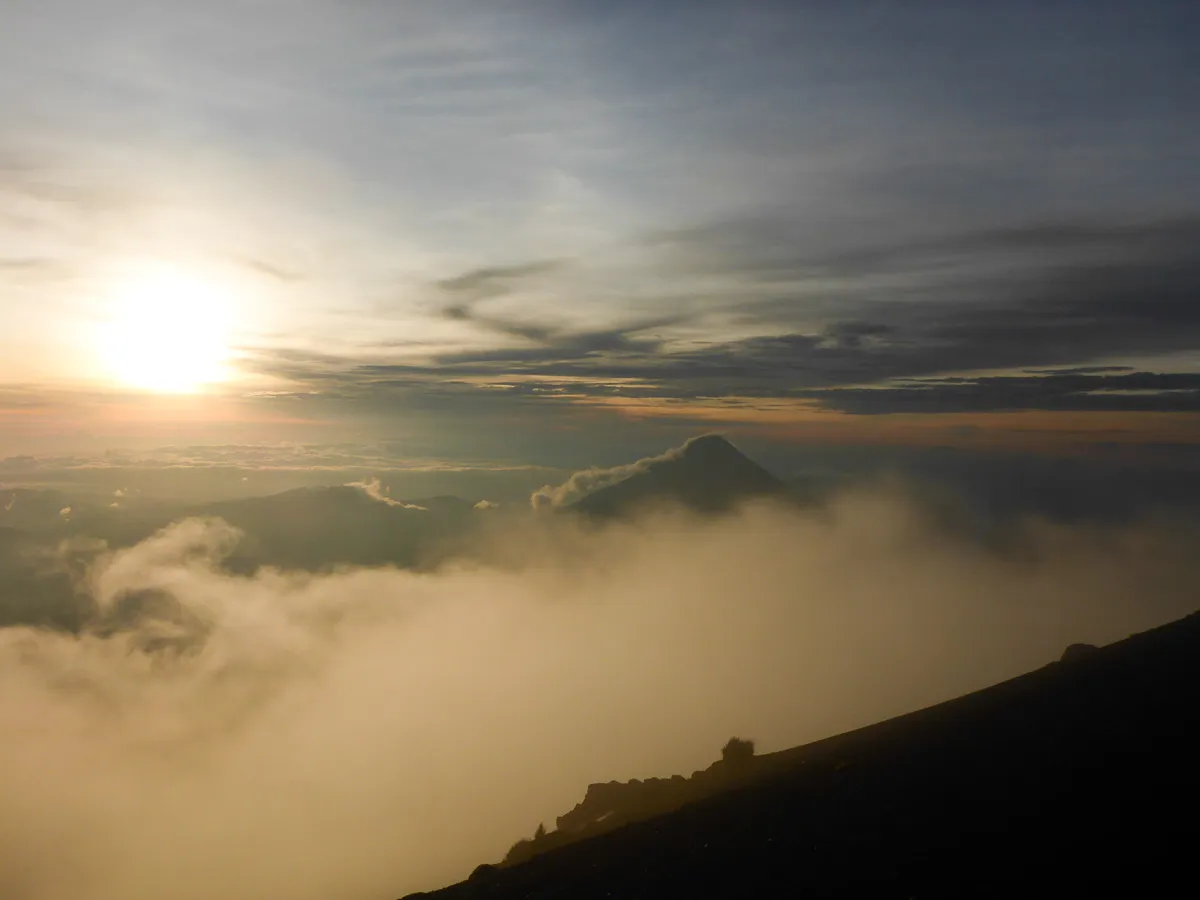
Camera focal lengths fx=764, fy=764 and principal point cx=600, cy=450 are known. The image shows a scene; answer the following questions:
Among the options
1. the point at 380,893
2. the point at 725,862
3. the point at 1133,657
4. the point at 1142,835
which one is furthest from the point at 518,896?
the point at 380,893

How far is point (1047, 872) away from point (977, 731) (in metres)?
18.0

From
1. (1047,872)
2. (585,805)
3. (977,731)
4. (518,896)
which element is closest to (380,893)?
(585,805)

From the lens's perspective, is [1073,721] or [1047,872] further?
[1073,721]

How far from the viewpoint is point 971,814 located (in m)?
33.4

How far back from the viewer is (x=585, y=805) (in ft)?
230

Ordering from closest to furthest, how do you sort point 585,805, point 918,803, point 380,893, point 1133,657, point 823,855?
point 823,855
point 918,803
point 1133,657
point 585,805
point 380,893

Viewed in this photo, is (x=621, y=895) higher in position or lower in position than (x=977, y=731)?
lower

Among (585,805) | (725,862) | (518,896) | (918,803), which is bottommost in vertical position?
(585,805)

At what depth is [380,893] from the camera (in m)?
177

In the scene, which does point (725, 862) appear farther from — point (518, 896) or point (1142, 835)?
point (1142, 835)

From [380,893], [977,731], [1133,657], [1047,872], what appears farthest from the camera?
[380,893]

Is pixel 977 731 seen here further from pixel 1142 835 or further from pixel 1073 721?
pixel 1142 835

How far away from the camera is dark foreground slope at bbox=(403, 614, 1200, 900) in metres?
28.1

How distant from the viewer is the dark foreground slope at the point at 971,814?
92.3 ft
